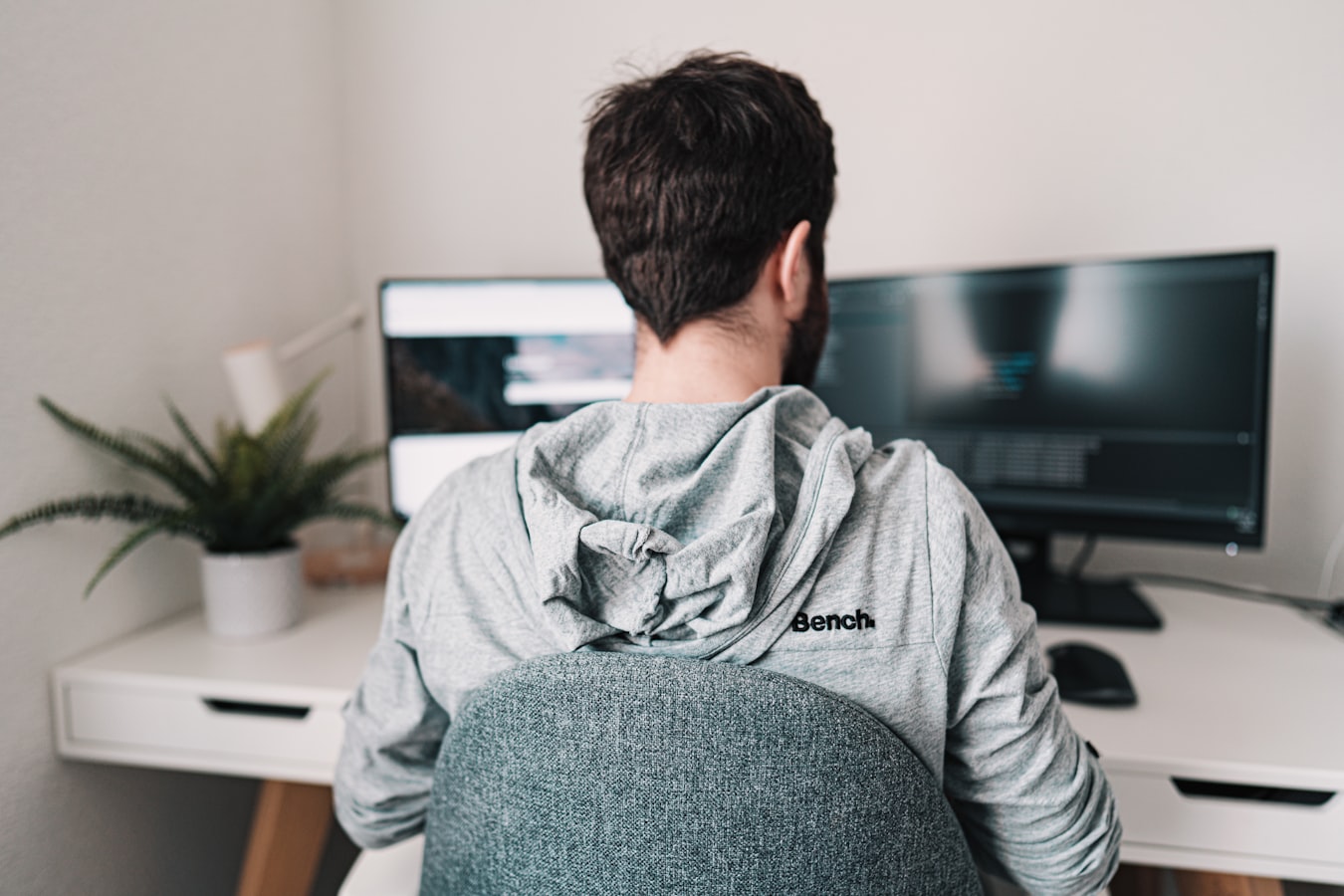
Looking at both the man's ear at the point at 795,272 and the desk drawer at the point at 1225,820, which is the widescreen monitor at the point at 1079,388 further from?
the man's ear at the point at 795,272

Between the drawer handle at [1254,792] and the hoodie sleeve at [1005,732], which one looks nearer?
the hoodie sleeve at [1005,732]

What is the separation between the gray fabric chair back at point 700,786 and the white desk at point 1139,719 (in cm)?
47

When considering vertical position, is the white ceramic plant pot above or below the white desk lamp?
below

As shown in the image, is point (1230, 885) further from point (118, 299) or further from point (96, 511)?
point (118, 299)

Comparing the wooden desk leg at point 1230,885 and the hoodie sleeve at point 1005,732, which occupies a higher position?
the hoodie sleeve at point 1005,732

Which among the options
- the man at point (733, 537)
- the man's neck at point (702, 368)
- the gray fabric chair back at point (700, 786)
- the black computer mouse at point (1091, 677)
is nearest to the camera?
the gray fabric chair back at point (700, 786)

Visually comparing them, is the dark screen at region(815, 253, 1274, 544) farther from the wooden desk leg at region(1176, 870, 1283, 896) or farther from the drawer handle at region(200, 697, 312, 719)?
the drawer handle at region(200, 697, 312, 719)

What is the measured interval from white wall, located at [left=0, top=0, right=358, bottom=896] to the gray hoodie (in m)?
0.69

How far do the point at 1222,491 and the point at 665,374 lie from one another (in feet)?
2.91

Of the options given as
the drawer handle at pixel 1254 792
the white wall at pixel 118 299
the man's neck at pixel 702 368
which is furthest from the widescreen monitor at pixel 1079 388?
the white wall at pixel 118 299

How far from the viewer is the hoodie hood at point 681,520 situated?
0.60 metres

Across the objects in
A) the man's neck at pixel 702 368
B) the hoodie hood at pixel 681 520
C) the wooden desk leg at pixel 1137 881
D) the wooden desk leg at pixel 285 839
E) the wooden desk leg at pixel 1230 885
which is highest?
the man's neck at pixel 702 368

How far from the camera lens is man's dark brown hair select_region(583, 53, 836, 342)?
683 millimetres

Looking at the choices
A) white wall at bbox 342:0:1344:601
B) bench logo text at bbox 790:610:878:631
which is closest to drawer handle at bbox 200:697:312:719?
bench logo text at bbox 790:610:878:631
